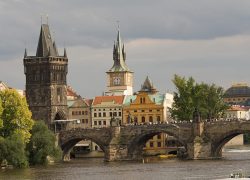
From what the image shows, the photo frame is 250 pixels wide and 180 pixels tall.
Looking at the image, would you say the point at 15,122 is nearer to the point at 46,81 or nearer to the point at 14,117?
the point at 14,117

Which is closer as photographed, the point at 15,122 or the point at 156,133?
the point at 15,122

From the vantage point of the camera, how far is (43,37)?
16925 centimetres

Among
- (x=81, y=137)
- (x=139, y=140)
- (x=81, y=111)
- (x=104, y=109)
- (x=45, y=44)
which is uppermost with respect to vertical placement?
(x=45, y=44)

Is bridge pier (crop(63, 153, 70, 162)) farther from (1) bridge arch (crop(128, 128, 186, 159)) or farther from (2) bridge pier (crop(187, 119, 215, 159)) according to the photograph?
(2) bridge pier (crop(187, 119, 215, 159))

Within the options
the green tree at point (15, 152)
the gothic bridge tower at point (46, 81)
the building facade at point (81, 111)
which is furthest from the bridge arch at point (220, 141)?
the building facade at point (81, 111)

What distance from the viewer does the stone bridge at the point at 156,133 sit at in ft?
454

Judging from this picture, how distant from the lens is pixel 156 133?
146 m

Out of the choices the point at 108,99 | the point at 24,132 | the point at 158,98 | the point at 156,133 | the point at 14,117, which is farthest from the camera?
the point at 108,99

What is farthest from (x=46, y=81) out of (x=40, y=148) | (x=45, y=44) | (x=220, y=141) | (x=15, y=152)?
(x=15, y=152)

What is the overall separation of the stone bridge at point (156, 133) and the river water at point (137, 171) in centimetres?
396

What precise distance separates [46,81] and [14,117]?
40343 mm

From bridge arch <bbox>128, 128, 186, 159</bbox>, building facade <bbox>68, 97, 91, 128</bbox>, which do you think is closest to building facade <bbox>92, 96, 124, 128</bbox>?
building facade <bbox>68, 97, 91, 128</bbox>

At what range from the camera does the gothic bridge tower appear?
168625 mm

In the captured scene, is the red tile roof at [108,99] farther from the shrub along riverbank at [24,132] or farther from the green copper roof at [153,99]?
the shrub along riverbank at [24,132]
